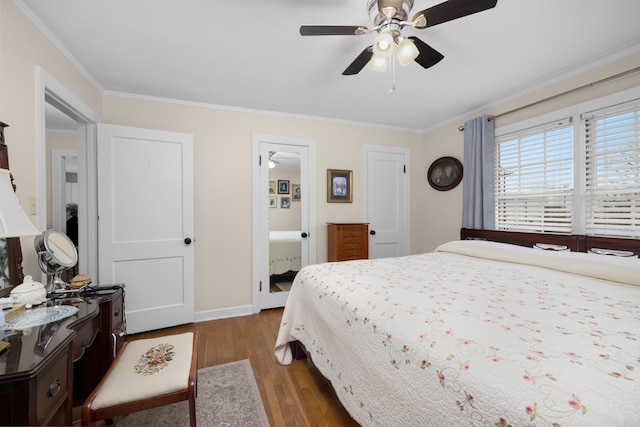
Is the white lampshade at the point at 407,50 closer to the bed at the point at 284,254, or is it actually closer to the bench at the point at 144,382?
the bench at the point at 144,382

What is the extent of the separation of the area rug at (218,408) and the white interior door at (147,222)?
44.8 inches

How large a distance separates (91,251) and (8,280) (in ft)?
4.33

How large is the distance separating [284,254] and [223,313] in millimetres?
987

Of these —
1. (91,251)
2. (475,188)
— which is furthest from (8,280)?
(475,188)

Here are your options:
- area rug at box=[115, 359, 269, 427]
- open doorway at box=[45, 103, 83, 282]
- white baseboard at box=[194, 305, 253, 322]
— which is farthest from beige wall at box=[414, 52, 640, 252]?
open doorway at box=[45, 103, 83, 282]

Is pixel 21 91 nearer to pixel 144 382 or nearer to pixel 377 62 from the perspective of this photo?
pixel 144 382

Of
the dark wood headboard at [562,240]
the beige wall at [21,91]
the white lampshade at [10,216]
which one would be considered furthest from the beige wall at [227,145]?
the white lampshade at [10,216]

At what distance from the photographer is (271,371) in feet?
6.78

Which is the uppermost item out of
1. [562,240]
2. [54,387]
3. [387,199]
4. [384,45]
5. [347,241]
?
[384,45]

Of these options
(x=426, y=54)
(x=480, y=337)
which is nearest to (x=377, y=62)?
(x=426, y=54)

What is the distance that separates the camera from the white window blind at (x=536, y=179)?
2537 mm

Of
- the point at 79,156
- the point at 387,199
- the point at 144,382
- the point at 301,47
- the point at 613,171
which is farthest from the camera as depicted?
the point at 387,199

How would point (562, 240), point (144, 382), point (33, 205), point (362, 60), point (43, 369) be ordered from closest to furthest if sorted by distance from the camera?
point (43, 369) < point (144, 382) < point (33, 205) < point (362, 60) < point (562, 240)

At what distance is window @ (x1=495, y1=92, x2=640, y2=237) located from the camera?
2.14 meters
